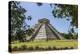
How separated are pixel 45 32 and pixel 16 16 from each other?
0.94ft

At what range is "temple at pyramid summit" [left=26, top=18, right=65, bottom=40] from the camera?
160 centimetres

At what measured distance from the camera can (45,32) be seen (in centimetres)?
162

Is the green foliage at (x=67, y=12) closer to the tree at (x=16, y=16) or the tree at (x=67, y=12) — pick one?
the tree at (x=67, y=12)

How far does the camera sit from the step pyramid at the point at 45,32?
1.60 metres

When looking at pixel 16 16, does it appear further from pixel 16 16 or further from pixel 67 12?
pixel 67 12

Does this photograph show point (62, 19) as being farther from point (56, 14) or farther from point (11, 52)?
point (11, 52)

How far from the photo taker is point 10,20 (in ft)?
5.05

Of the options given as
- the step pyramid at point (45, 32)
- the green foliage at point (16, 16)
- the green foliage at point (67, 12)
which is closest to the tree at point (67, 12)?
the green foliage at point (67, 12)

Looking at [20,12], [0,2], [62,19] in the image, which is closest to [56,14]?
[62,19]

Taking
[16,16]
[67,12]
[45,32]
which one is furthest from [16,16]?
[67,12]

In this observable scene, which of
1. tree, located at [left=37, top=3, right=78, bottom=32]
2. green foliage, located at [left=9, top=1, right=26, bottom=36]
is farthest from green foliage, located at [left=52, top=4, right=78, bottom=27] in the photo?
green foliage, located at [left=9, top=1, right=26, bottom=36]

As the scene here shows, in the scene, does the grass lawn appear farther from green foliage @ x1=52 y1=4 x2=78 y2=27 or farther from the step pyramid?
green foliage @ x1=52 y1=4 x2=78 y2=27

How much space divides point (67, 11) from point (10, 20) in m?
0.53

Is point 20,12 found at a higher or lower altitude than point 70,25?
higher
